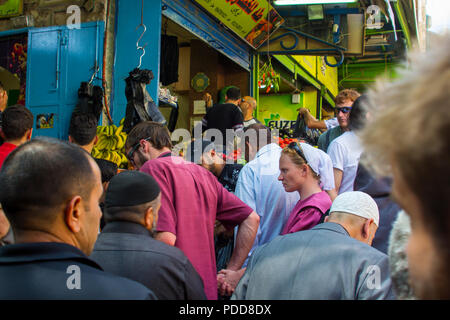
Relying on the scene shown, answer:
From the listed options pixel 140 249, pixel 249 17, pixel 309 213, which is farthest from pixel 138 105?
pixel 249 17

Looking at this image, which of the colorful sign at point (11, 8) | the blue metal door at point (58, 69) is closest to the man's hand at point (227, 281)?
the blue metal door at point (58, 69)

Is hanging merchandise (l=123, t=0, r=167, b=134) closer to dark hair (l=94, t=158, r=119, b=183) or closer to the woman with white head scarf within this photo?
dark hair (l=94, t=158, r=119, b=183)

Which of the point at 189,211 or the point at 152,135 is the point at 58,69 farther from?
the point at 189,211

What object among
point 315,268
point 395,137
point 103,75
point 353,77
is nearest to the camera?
point 395,137

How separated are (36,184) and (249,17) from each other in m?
7.89

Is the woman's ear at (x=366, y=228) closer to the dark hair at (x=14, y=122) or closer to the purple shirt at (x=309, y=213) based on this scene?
the purple shirt at (x=309, y=213)

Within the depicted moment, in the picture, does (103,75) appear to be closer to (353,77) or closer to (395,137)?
(395,137)

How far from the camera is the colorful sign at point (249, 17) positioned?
310 inches

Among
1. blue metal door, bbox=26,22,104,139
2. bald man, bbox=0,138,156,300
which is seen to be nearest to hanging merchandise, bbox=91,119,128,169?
blue metal door, bbox=26,22,104,139

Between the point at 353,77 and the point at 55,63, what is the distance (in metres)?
13.1

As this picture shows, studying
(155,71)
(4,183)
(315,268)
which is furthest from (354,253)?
(155,71)

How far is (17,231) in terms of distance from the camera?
1.42 metres
